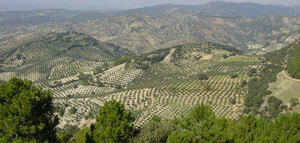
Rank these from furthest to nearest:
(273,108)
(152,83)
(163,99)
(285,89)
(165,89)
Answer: (152,83) → (165,89) → (163,99) → (285,89) → (273,108)

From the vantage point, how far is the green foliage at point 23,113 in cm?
2588

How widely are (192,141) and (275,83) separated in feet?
217

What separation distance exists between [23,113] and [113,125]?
481 inches

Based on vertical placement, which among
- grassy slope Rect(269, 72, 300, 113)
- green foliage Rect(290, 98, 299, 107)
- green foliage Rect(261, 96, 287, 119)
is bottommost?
green foliage Rect(261, 96, 287, 119)

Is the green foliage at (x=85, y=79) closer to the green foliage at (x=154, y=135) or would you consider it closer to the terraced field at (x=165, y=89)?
the terraced field at (x=165, y=89)

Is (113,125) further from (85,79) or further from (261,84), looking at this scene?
(85,79)

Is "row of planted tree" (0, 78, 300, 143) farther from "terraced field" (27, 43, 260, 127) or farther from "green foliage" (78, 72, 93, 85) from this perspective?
"green foliage" (78, 72, 93, 85)

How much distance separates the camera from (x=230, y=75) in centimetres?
10225

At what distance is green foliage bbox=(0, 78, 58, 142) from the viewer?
25.9 m

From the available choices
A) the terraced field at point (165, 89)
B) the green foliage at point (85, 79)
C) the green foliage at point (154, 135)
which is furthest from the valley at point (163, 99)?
the green foliage at point (85, 79)

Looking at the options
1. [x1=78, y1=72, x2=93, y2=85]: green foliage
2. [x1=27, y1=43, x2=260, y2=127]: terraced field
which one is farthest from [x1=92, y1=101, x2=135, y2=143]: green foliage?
[x1=78, y1=72, x2=93, y2=85]: green foliage

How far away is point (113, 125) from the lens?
30828 mm

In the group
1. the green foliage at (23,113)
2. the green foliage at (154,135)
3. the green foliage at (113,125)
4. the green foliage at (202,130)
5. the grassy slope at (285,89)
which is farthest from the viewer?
the grassy slope at (285,89)

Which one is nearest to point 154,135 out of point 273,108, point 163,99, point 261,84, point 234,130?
point 234,130
